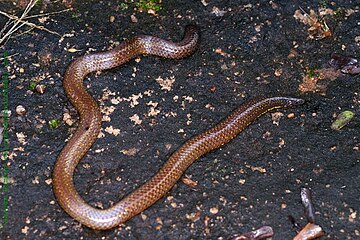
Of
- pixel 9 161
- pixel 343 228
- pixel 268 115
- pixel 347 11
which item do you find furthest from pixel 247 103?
pixel 9 161

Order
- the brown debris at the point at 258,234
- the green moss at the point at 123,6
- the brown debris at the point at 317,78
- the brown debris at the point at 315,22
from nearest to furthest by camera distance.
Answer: the brown debris at the point at 258,234
the brown debris at the point at 317,78
the brown debris at the point at 315,22
the green moss at the point at 123,6

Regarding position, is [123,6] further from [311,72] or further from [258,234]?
[258,234]

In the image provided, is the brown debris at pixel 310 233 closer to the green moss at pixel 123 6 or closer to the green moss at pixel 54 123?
the green moss at pixel 54 123

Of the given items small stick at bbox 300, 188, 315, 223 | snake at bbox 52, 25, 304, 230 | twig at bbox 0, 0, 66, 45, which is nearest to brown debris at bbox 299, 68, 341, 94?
snake at bbox 52, 25, 304, 230

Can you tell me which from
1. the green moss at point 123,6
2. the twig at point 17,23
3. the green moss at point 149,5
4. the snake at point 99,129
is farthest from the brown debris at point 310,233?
the twig at point 17,23

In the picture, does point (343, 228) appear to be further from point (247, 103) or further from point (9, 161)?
point (9, 161)
